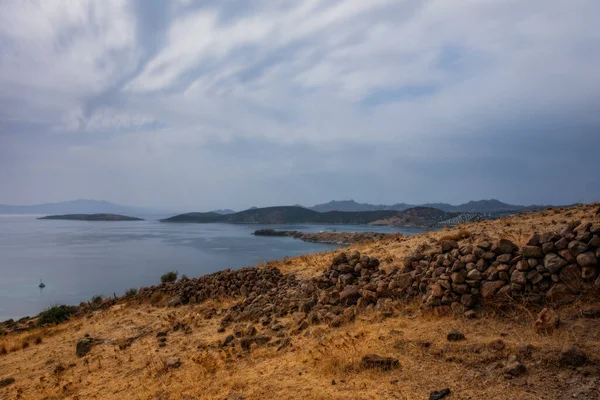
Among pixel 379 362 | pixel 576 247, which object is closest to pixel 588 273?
pixel 576 247

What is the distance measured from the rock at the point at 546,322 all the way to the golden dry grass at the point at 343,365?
0.10m

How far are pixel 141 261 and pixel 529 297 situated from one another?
221 feet

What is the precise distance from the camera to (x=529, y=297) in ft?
21.8

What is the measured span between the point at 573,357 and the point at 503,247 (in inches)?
120

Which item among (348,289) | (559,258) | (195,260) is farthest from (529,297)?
(195,260)

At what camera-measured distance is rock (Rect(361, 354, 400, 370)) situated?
18.4 ft

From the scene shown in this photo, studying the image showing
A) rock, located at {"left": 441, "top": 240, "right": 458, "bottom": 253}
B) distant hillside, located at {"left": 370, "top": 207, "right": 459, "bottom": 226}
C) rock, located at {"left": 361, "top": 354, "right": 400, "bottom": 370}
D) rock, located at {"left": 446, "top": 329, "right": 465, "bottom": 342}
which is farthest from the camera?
distant hillside, located at {"left": 370, "top": 207, "right": 459, "bottom": 226}

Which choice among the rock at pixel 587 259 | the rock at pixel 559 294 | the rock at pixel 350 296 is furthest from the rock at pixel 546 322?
the rock at pixel 350 296

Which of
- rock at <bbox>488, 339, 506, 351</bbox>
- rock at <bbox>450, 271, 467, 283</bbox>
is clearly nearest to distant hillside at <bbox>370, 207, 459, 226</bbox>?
rock at <bbox>450, 271, 467, 283</bbox>

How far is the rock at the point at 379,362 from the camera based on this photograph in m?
5.59

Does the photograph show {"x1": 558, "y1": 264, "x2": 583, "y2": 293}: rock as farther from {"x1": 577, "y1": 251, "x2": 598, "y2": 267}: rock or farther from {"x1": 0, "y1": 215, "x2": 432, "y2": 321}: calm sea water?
{"x1": 0, "y1": 215, "x2": 432, "y2": 321}: calm sea water

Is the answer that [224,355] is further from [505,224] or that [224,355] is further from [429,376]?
[505,224]

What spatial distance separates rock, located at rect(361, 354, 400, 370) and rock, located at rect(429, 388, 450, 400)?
0.98 metres

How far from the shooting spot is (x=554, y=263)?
6.58 meters
